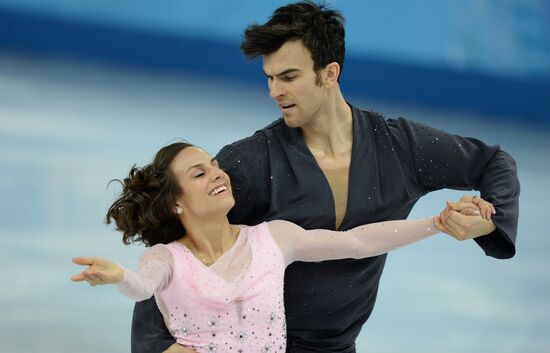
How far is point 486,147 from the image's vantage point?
3.82 m

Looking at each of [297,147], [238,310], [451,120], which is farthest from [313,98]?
[451,120]

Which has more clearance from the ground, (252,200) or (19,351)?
(252,200)

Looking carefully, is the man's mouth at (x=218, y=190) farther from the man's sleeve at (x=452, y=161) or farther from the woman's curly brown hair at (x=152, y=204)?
the man's sleeve at (x=452, y=161)

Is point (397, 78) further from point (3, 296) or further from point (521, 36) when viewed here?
point (3, 296)

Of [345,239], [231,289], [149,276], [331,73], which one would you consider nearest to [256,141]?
[331,73]

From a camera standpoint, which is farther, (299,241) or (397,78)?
(397,78)

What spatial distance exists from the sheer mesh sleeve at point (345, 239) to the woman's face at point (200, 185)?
210 mm

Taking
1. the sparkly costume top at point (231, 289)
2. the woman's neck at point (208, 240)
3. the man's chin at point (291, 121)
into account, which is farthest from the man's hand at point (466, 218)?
the woman's neck at point (208, 240)

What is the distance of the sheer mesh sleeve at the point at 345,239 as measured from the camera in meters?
3.48

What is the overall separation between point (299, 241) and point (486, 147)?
76 cm

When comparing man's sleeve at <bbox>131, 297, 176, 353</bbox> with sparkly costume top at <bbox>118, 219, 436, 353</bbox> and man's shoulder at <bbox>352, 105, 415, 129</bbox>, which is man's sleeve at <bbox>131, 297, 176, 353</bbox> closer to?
sparkly costume top at <bbox>118, 219, 436, 353</bbox>

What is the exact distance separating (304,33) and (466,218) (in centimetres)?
80

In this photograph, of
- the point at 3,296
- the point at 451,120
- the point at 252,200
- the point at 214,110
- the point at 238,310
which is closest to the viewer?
the point at 238,310

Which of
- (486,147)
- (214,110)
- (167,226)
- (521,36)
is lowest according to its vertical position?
(167,226)
